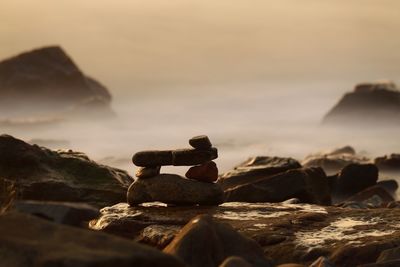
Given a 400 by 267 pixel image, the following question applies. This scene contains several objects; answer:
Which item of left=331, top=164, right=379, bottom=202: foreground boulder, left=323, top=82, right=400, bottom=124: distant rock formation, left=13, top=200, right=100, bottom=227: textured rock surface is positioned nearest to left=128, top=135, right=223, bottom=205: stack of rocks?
left=13, top=200, right=100, bottom=227: textured rock surface

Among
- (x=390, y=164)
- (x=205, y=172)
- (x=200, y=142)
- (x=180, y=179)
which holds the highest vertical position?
(x=200, y=142)

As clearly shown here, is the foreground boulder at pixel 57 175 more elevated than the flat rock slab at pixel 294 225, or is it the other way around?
the foreground boulder at pixel 57 175

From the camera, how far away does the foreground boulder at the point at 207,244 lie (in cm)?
1662

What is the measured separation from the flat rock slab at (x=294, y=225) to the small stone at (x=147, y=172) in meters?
0.96

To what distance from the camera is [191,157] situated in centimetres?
2805

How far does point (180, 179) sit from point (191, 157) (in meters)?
0.86

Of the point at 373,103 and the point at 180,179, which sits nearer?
the point at 180,179

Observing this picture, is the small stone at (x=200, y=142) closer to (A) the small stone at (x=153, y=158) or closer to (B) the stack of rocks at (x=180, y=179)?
(B) the stack of rocks at (x=180, y=179)

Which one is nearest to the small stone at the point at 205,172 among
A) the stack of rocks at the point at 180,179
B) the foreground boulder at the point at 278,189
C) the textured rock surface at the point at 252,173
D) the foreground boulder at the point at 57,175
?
the stack of rocks at the point at 180,179

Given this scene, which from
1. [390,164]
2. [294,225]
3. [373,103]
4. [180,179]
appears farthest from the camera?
[373,103]

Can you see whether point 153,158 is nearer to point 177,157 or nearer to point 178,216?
point 177,157

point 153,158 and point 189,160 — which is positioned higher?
point 153,158

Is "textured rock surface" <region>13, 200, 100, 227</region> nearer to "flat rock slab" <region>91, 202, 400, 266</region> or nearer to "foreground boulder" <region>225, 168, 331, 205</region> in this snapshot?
"flat rock slab" <region>91, 202, 400, 266</region>

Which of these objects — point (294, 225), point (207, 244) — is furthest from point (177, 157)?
point (207, 244)
